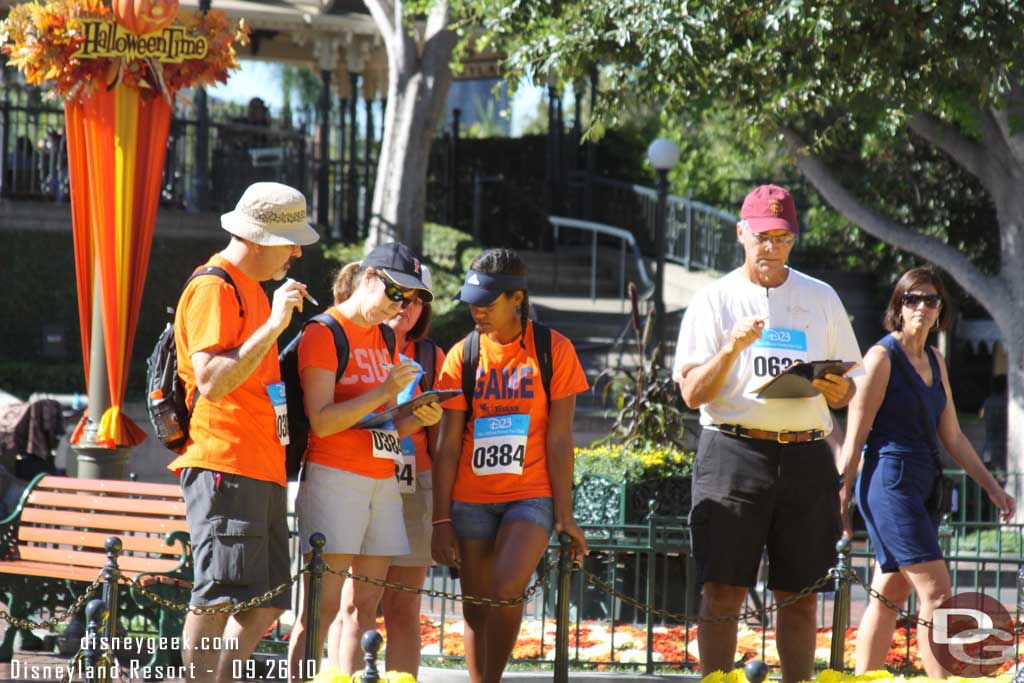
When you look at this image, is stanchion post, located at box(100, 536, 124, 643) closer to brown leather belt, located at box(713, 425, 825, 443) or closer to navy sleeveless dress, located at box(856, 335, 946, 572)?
brown leather belt, located at box(713, 425, 825, 443)

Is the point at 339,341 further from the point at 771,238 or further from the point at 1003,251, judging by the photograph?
the point at 1003,251

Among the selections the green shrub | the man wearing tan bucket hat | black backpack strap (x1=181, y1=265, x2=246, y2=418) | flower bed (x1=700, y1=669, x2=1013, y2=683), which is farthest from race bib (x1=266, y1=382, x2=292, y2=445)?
the green shrub

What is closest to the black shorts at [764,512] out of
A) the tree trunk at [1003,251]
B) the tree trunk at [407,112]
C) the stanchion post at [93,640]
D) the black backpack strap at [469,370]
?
the black backpack strap at [469,370]

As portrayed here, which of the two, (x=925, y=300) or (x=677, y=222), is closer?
(x=925, y=300)

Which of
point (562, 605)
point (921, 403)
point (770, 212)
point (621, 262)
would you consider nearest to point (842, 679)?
point (562, 605)

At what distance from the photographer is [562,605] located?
5.61m

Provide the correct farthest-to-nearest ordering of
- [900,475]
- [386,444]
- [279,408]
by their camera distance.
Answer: [900,475] < [386,444] < [279,408]

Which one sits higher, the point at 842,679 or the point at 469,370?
the point at 469,370

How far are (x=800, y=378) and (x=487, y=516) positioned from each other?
1.36 meters

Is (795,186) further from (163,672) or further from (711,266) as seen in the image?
(163,672)

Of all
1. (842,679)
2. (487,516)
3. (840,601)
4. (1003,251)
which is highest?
(1003,251)

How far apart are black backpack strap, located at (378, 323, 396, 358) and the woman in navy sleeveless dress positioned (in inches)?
83.1

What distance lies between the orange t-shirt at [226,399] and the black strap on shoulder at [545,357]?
1146 mm

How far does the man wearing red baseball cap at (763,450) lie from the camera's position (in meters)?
5.68
